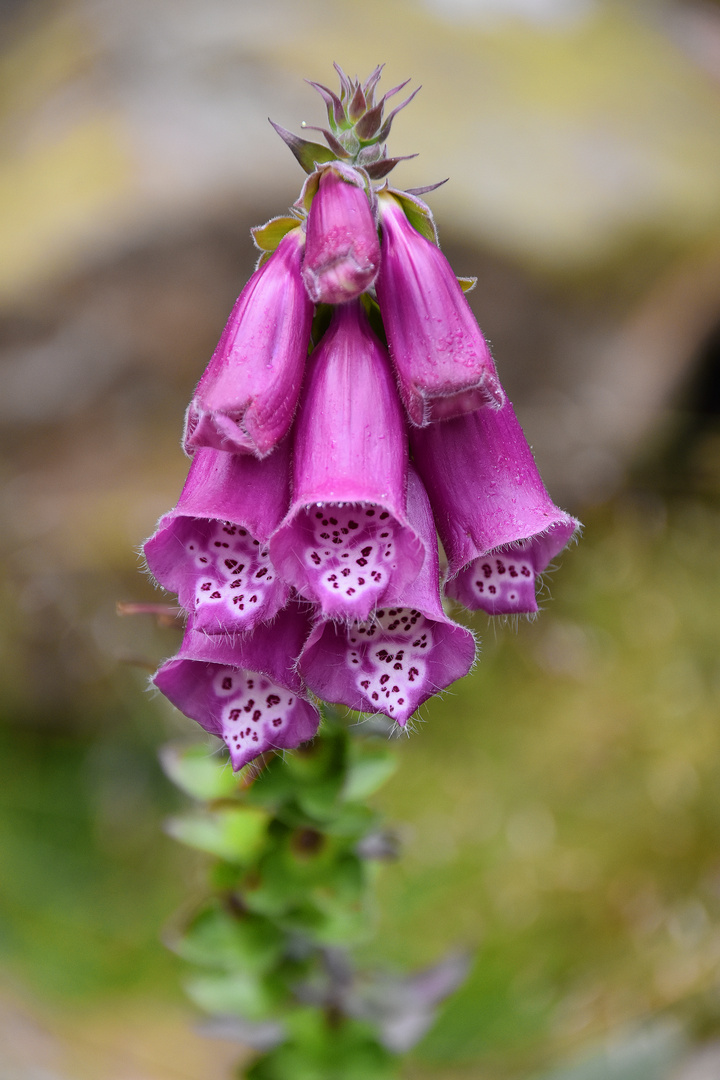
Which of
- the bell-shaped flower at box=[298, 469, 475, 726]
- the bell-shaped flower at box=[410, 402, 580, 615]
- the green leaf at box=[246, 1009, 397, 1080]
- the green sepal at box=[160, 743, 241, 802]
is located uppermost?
the bell-shaped flower at box=[410, 402, 580, 615]

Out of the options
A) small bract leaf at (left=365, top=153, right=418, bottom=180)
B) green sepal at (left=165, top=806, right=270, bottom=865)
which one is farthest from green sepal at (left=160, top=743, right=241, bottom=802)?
small bract leaf at (left=365, top=153, right=418, bottom=180)

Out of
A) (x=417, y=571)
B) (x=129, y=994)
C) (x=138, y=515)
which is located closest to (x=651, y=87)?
(x=138, y=515)

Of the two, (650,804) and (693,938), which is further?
(650,804)

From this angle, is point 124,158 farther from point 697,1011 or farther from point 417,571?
point 697,1011

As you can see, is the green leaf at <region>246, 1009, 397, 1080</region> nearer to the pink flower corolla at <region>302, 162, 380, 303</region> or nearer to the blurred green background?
the blurred green background

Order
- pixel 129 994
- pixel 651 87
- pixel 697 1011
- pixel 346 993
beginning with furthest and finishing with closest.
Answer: pixel 651 87 → pixel 129 994 → pixel 697 1011 → pixel 346 993
